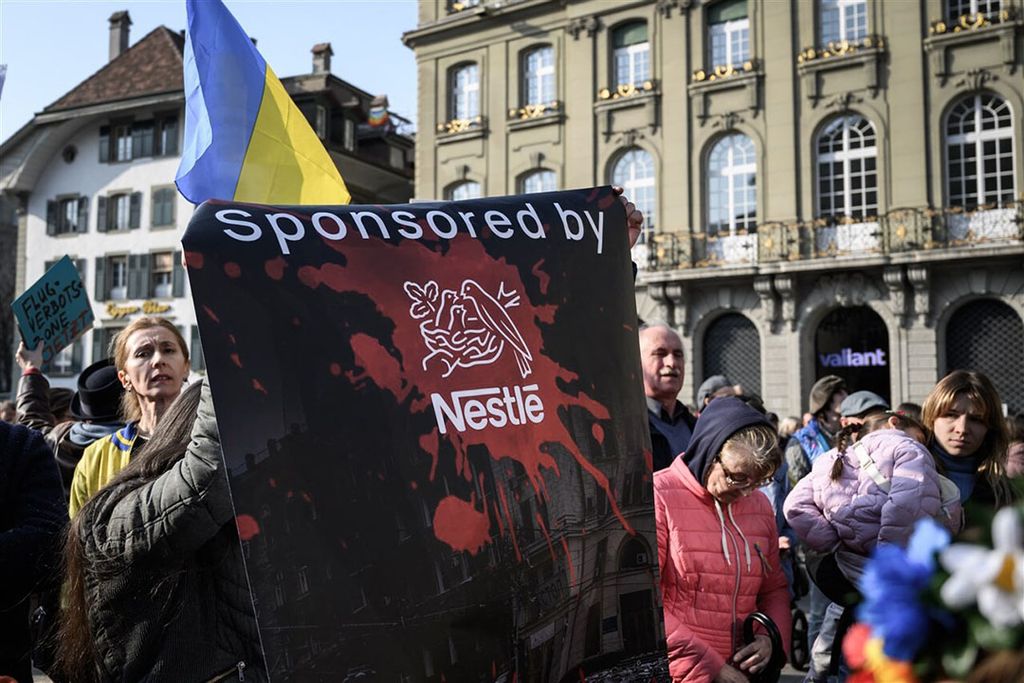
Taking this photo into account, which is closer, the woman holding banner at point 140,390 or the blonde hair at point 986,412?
the woman holding banner at point 140,390

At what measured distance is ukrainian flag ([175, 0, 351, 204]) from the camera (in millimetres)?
3963

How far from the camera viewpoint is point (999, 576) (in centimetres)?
103

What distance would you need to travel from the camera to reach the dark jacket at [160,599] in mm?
2021

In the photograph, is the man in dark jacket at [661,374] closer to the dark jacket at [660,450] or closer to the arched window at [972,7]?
the dark jacket at [660,450]

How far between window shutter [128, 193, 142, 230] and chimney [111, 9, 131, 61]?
24.8ft

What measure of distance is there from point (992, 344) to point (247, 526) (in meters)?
20.8

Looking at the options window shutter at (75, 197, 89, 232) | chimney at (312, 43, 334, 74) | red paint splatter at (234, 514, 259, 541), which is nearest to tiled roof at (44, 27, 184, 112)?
window shutter at (75, 197, 89, 232)

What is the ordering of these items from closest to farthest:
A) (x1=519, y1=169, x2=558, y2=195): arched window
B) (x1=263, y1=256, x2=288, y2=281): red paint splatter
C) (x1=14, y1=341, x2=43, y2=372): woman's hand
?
(x1=263, y1=256, x2=288, y2=281): red paint splatter, (x1=14, y1=341, x2=43, y2=372): woman's hand, (x1=519, y1=169, x2=558, y2=195): arched window

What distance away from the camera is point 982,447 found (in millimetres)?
4152

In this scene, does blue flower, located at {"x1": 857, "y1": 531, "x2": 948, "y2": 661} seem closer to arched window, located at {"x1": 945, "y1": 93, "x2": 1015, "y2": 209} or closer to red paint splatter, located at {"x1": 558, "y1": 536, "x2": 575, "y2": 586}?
red paint splatter, located at {"x1": 558, "y1": 536, "x2": 575, "y2": 586}

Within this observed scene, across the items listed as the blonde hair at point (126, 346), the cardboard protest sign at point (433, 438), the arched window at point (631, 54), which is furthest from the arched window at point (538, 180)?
the cardboard protest sign at point (433, 438)

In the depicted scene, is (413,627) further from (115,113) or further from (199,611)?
(115,113)

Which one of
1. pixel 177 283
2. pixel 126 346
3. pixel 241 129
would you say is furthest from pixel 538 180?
pixel 126 346

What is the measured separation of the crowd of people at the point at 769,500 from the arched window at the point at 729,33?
18.3 m
